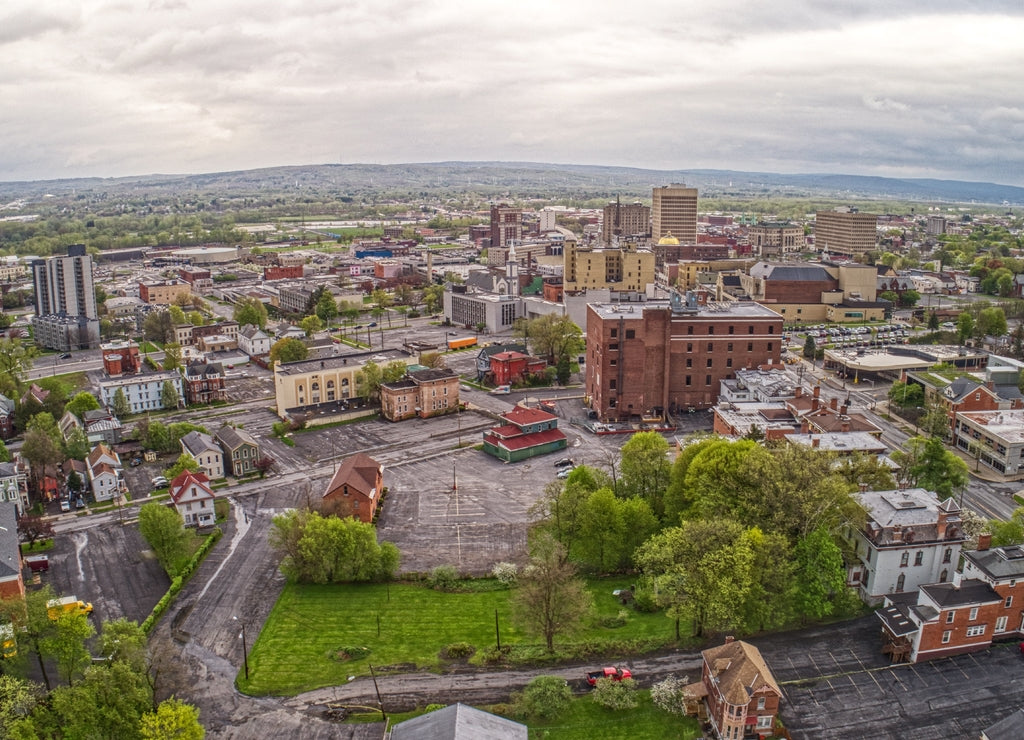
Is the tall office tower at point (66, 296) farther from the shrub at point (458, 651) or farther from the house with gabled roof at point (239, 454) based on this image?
the shrub at point (458, 651)

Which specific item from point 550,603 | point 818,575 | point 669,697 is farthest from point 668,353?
point 669,697

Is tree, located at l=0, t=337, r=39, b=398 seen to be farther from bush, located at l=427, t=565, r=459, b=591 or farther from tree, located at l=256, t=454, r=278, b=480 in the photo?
bush, located at l=427, t=565, r=459, b=591

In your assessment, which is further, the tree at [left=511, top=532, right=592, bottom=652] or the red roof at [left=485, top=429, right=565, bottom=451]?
the red roof at [left=485, top=429, right=565, bottom=451]

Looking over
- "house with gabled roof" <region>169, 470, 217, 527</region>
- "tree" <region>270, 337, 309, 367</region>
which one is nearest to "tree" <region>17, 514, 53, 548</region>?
"house with gabled roof" <region>169, 470, 217, 527</region>

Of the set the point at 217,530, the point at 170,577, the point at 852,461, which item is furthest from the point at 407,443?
the point at 852,461

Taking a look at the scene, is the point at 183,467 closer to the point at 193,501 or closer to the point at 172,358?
the point at 193,501

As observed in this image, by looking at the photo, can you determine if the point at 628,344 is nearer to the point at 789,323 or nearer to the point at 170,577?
the point at 170,577

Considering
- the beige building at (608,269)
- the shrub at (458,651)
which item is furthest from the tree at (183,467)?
the beige building at (608,269)

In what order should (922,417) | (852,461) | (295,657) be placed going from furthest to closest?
(922,417) → (852,461) → (295,657)
